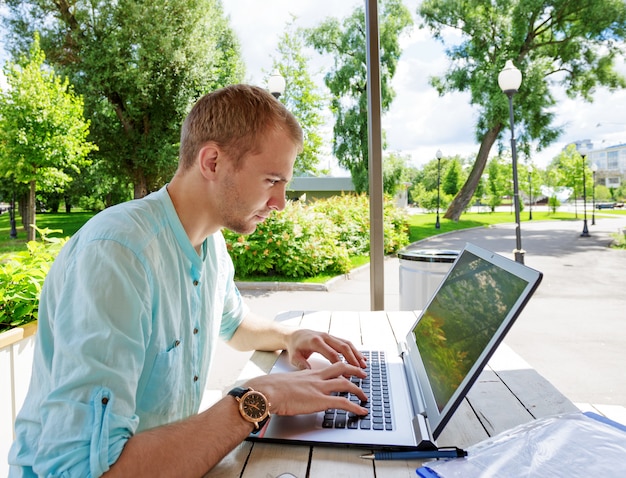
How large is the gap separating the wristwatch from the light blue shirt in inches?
5.7

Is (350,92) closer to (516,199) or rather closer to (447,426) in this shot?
(516,199)

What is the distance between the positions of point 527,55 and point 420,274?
2.16m

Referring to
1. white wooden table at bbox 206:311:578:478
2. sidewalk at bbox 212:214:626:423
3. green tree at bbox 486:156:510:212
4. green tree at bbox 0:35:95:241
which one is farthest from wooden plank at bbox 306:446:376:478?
green tree at bbox 0:35:95:241

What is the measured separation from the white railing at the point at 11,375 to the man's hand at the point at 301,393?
3.70ft

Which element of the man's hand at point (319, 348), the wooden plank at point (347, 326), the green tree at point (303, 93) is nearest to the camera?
the man's hand at point (319, 348)

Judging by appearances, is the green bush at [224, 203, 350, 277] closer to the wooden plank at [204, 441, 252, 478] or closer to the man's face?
the man's face

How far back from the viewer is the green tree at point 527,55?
3.29 metres

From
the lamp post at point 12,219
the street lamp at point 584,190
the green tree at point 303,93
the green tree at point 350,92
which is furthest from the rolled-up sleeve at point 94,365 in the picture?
the green tree at point 303,93

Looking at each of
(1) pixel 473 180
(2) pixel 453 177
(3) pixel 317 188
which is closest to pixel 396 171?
(2) pixel 453 177

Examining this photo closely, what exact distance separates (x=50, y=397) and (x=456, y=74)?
142 inches

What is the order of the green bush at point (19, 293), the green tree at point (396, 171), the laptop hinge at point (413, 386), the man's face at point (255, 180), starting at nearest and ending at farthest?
the laptop hinge at point (413, 386) → the man's face at point (255, 180) → the green bush at point (19, 293) → the green tree at point (396, 171)

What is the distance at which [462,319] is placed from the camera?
80 centimetres

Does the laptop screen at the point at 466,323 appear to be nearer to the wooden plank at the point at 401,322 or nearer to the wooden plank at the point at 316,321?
the wooden plank at the point at 401,322

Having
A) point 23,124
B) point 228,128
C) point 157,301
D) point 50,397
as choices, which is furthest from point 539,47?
point 23,124
